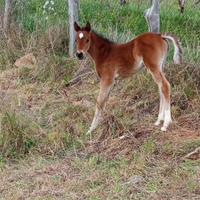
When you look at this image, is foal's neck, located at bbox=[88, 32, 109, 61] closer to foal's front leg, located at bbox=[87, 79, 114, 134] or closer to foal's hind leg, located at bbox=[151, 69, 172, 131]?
foal's front leg, located at bbox=[87, 79, 114, 134]

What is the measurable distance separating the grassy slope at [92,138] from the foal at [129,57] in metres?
0.37

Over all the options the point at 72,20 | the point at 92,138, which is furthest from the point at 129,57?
the point at 72,20

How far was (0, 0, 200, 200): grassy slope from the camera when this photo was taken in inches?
154

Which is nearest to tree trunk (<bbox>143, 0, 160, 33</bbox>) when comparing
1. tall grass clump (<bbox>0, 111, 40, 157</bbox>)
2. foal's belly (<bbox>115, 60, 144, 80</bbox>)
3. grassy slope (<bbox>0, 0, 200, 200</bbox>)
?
grassy slope (<bbox>0, 0, 200, 200</bbox>)

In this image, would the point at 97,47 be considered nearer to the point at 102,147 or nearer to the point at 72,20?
the point at 102,147

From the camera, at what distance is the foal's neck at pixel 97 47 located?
5398mm

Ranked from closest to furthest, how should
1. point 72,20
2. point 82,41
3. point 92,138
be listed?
point 82,41 < point 92,138 < point 72,20

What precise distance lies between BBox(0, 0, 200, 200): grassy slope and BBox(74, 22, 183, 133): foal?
368 millimetres

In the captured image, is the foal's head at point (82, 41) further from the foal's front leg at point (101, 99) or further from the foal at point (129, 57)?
the foal's front leg at point (101, 99)

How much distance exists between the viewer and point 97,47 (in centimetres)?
542

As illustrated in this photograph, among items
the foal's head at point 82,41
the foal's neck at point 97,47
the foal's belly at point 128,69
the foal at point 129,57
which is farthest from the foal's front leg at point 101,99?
the foal's head at point 82,41

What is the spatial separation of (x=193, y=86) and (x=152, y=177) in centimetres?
246

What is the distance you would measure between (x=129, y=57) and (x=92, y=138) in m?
1.26

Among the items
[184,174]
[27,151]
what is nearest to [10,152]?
[27,151]
